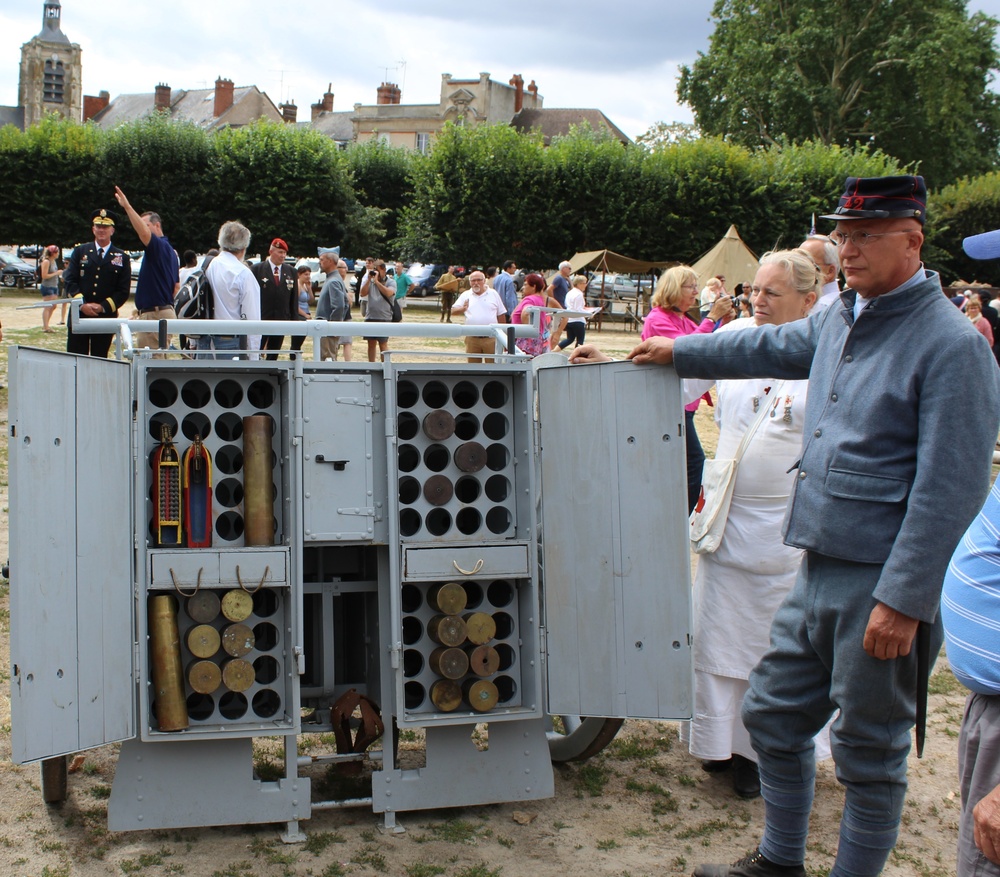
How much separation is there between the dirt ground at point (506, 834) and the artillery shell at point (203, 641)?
63cm

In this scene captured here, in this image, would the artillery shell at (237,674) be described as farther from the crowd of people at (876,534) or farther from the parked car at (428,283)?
the parked car at (428,283)

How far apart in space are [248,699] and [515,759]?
0.96m

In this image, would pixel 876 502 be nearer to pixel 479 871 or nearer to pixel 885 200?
pixel 885 200

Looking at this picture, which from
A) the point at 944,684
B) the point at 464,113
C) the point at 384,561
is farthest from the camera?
the point at 464,113

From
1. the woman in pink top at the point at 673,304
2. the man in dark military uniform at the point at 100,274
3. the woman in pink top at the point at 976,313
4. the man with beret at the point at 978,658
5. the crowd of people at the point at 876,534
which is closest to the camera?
the man with beret at the point at 978,658

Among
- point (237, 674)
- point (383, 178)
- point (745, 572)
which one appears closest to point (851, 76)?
point (383, 178)

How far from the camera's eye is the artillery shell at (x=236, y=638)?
12.0ft

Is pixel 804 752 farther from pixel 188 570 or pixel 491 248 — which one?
pixel 491 248

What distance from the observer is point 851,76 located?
4750 centimetres

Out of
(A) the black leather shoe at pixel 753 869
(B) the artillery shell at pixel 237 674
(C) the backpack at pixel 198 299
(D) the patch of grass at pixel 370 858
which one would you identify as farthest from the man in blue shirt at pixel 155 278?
(A) the black leather shoe at pixel 753 869

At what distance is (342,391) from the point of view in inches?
145

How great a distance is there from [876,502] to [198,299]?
25.1 ft

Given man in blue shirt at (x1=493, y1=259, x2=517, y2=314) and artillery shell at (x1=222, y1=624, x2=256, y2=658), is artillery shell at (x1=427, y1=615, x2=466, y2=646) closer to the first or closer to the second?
artillery shell at (x1=222, y1=624, x2=256, y2=658)

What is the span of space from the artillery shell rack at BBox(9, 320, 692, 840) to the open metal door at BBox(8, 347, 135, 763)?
0.01m
